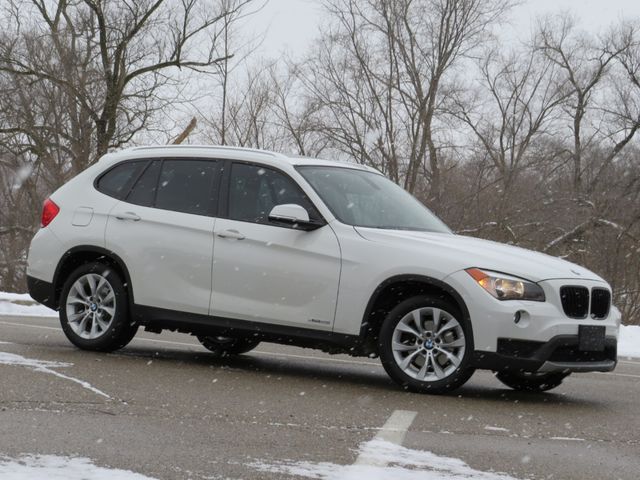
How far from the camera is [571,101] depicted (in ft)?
128

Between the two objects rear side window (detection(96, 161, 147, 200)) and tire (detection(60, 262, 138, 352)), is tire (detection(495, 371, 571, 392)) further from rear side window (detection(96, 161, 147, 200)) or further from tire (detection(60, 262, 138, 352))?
rear side window (detection(96, 161, 147, 200))

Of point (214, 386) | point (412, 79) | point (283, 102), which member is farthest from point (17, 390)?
point (283, 102)

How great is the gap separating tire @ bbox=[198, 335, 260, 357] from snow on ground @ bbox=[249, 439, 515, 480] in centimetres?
507

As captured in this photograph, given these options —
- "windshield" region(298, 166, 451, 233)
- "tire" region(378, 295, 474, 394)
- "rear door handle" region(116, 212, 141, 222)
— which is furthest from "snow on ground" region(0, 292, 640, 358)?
"rear door handle" region(116, 212, 141, 222)

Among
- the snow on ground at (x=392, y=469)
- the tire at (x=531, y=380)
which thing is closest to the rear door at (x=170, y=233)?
the tire at (x=531, y=380)

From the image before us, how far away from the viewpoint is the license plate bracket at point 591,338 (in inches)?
301

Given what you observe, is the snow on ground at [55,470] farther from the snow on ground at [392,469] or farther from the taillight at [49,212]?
the taillight at [49,212]

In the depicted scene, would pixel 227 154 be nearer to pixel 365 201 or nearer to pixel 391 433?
pixel 365 201

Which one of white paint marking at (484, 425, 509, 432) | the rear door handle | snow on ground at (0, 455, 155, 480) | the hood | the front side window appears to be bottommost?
snow on ground at (0, 455, 155, 480)

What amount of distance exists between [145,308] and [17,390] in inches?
86.0

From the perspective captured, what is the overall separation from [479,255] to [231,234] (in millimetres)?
2037

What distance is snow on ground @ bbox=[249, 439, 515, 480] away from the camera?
472 centimetres

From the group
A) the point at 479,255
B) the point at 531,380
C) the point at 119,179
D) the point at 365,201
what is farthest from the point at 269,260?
the point at 531,380

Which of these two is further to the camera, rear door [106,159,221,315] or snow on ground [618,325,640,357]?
snow on ground [618,325,640,357]
